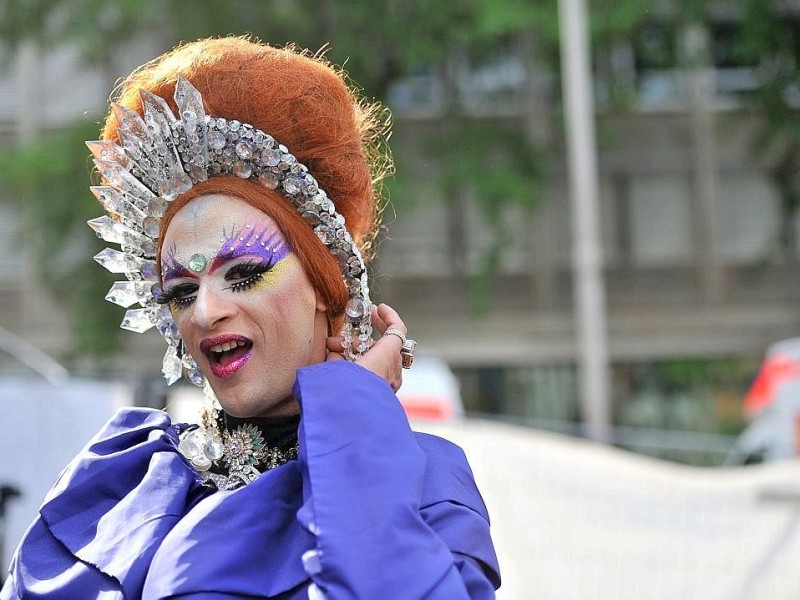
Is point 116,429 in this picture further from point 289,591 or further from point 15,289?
point 15,289

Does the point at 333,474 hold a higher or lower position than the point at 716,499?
higher

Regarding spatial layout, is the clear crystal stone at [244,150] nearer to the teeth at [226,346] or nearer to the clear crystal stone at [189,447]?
the teeth at [226,346]

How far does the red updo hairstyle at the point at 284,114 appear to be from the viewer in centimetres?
190

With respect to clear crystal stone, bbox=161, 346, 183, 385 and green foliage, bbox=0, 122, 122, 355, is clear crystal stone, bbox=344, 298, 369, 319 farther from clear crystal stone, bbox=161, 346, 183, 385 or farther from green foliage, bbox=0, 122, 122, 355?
green foliage, bbox=0, 122, 122, 355

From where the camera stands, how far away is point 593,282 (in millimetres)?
13273

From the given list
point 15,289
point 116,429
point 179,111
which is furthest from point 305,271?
point 15,289

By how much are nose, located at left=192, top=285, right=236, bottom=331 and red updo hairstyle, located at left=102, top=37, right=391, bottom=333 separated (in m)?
0.14

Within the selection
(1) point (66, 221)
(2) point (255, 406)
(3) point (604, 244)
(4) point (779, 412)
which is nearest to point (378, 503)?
(2) point (255, 406)

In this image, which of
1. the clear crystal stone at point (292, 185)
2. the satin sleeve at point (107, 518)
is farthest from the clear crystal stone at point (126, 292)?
the clear crystal stone at point (292, 185)

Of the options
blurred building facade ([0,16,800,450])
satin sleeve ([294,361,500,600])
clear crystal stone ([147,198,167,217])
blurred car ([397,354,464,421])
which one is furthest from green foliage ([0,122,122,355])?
satin sleeve ([294,361,500,600])

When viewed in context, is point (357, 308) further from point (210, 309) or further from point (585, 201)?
point (585, 201)

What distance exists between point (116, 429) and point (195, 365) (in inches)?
7.5

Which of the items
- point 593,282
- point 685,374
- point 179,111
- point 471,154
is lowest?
point 685,374

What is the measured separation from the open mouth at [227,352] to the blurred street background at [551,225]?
11.0 feet
